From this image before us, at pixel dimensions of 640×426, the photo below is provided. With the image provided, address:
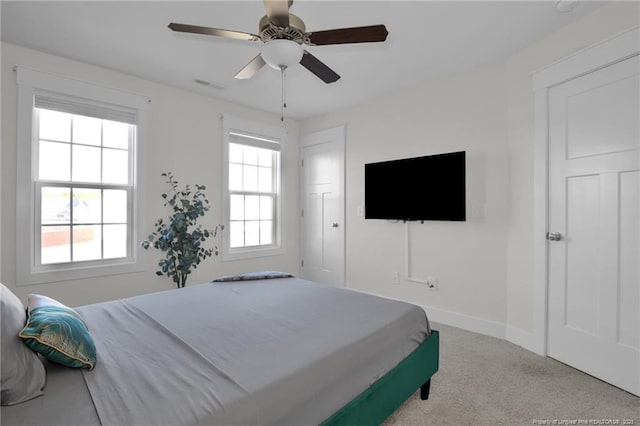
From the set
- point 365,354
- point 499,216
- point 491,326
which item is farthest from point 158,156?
point 491,326

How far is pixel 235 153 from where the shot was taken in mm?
4262

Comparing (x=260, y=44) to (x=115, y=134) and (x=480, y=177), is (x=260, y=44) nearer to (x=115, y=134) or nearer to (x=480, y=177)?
(x=115, y=134)

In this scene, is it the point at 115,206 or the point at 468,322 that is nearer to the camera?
the point at 468,322

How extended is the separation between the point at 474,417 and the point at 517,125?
Answer: 2.38 metres

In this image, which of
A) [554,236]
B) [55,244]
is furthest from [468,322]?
[55,244]

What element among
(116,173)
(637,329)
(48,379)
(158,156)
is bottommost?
(637,329)

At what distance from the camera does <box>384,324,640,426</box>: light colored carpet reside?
1824 millimetres

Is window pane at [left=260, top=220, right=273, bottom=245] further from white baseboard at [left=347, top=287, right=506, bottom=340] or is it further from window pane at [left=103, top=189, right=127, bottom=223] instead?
white baseboard at [left=347, top=287, right=506, bottom=340]

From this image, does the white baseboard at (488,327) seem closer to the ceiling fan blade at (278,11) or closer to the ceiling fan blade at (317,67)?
the ceiling fan blade at (317,67)

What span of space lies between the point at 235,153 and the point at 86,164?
1649 millimetres

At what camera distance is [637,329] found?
207 centimetres

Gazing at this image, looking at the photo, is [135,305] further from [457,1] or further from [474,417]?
[457,1]

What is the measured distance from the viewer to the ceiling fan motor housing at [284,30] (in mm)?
1698

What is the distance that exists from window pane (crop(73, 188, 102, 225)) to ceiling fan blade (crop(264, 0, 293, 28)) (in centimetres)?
264
